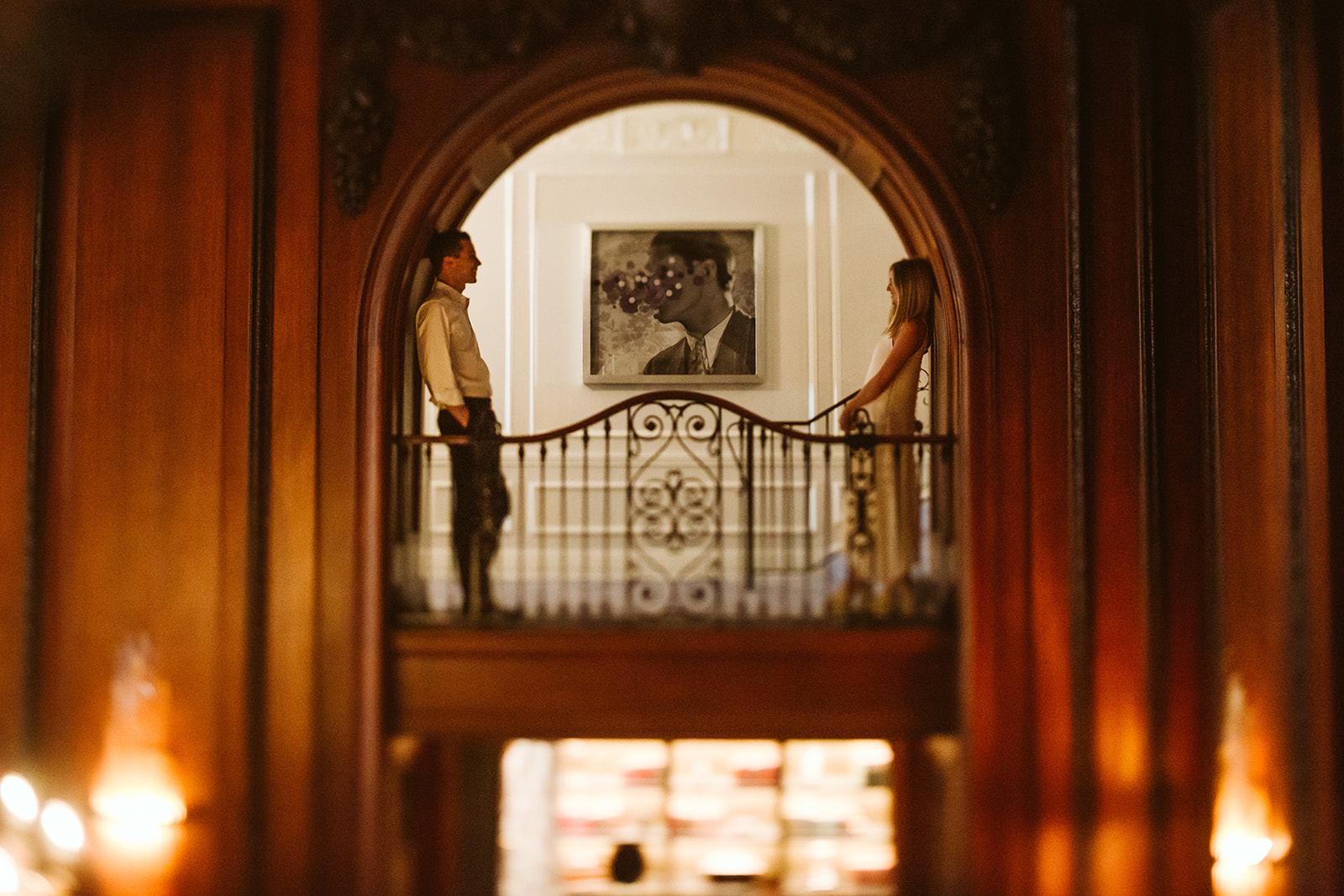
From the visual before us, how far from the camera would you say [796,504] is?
23.5 ft

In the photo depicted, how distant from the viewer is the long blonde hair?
5059 millimetres

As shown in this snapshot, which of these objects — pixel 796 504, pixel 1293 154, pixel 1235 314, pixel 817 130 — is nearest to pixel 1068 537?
pixel 1235 314

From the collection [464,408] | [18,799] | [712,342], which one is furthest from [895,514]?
[18,799]

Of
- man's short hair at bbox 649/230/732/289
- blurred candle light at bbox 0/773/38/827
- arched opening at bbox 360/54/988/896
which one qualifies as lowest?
blurred candle light at bbox 0/773/38/827

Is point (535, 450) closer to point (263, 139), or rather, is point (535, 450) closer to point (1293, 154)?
point (263, 139)

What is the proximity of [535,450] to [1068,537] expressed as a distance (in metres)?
3.55

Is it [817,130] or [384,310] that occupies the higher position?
[817,130]

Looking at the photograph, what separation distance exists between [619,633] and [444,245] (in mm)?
1929

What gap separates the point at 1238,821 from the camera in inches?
170

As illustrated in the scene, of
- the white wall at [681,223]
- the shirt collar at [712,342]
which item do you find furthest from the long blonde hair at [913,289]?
the shirt collar at [712,342]

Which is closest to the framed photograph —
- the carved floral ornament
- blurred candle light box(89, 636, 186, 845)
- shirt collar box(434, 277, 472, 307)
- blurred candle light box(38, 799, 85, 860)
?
shirt collar box(434, 277, 472, 307)

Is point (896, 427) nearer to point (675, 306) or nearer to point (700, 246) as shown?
point (675, 306)

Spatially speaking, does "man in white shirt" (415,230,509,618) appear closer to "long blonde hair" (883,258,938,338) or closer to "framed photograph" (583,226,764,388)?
"long blonde hair" (883,258,938,338)

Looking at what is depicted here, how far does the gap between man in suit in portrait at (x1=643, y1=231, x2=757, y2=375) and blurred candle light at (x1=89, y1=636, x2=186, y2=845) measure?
12.1ft
